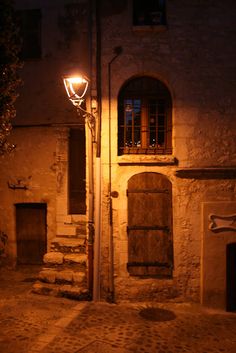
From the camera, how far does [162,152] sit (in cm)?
860

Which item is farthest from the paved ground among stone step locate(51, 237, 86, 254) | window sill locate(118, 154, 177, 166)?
window sill locate(118, 154, 177, 166)

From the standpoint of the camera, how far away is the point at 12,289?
908 centimetres

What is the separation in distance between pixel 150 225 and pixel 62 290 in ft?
7.88

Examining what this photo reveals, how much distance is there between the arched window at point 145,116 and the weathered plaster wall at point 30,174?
8.23ft

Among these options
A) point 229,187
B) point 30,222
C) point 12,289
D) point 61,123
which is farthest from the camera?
point 30,222

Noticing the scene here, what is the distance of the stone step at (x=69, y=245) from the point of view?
9617 millimetres

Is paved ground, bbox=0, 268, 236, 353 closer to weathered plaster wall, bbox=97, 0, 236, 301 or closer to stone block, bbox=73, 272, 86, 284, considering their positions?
stone block, bbox=73, 272, 86, 284

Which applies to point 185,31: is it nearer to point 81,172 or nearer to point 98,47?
point 98,47

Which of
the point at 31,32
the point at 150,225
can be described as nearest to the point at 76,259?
the point at 150,225

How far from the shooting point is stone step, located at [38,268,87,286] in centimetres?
866

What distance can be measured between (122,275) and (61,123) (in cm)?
423

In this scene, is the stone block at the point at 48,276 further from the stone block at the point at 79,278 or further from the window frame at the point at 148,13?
the window frame at the point at 148,13

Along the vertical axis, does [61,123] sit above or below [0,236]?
above

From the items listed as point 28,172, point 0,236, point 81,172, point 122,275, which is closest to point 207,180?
point 122,275
